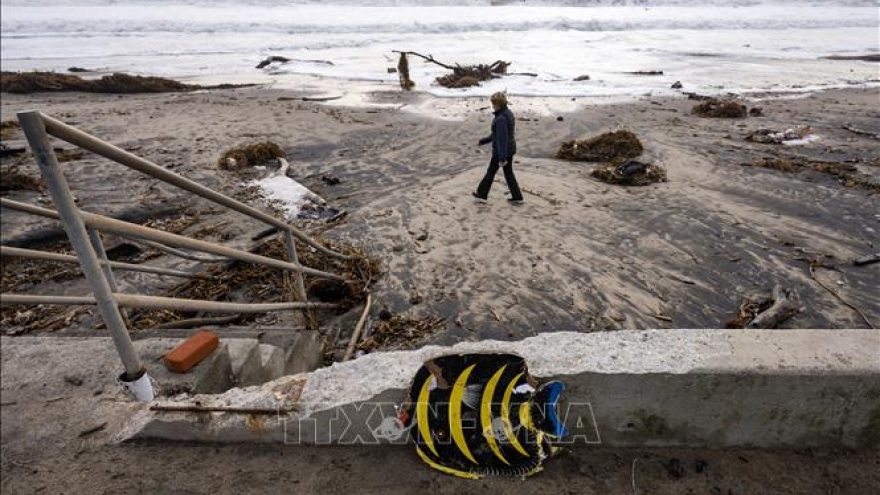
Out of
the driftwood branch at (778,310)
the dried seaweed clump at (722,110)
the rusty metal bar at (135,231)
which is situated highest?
the rusty metal bar at (135,231)

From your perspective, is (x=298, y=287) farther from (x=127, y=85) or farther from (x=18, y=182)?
(x=127, y=85)

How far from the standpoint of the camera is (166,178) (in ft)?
6.88

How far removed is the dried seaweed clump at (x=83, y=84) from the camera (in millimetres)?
17250

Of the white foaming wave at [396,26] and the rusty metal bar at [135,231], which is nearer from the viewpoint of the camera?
the rusty metal bar at [135,231]

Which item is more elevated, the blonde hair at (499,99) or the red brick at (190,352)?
the blonde hair at (499,99)

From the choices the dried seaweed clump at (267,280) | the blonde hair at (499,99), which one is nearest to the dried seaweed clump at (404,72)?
the blonde hair at (499,99)

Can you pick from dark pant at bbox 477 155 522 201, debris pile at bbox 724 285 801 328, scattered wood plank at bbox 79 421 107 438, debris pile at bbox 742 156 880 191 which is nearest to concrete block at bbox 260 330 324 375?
scattered wood plank at bbox 79 421 107 438

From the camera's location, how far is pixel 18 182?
770 cm

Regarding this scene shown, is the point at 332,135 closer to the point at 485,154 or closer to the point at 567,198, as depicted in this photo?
the point at 485,154

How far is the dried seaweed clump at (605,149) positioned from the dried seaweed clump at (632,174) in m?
0.79

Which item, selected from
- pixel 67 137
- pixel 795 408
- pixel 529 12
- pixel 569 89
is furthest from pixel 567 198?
pixel 529 12

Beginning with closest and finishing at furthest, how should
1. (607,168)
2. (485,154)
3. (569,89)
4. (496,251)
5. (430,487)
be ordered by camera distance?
(430,487) < (496,251) < (607,168) < (485,154) < (569,89)

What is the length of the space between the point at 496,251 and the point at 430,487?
4476 millimetres

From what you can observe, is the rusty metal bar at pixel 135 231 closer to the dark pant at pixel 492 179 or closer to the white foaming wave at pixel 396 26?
the dark pant at pixel 492 179
